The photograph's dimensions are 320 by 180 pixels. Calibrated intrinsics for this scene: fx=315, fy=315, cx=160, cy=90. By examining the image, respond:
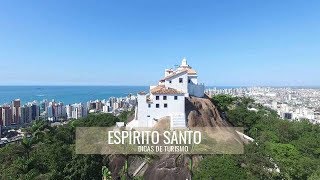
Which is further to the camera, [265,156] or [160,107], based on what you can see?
[160,107]

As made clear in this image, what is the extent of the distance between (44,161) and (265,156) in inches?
575

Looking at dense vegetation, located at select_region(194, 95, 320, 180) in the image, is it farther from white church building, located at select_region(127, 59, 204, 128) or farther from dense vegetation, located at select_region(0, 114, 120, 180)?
dense vegetation, located at select_region(0, 114, 120, 180)

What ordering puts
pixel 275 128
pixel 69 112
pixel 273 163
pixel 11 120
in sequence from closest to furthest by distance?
pixel 273 163
pixel 275 128
pixel 11 120
pixel 69 112

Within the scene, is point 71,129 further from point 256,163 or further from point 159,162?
point 256,163

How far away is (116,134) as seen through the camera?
22.7m

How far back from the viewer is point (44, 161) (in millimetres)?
19562

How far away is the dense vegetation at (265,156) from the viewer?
17.5 meters

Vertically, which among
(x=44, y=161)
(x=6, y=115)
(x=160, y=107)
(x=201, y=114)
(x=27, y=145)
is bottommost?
(x=6, y=115)

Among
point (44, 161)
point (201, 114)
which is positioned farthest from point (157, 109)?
point (44, 161)

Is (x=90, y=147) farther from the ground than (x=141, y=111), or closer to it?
closer to it

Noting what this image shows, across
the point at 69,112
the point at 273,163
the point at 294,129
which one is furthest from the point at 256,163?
the point at 69,112

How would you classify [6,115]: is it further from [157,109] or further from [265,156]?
[265,156]

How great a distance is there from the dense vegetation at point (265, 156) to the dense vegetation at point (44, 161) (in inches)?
242

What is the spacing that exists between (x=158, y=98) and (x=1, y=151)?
12.1 m
